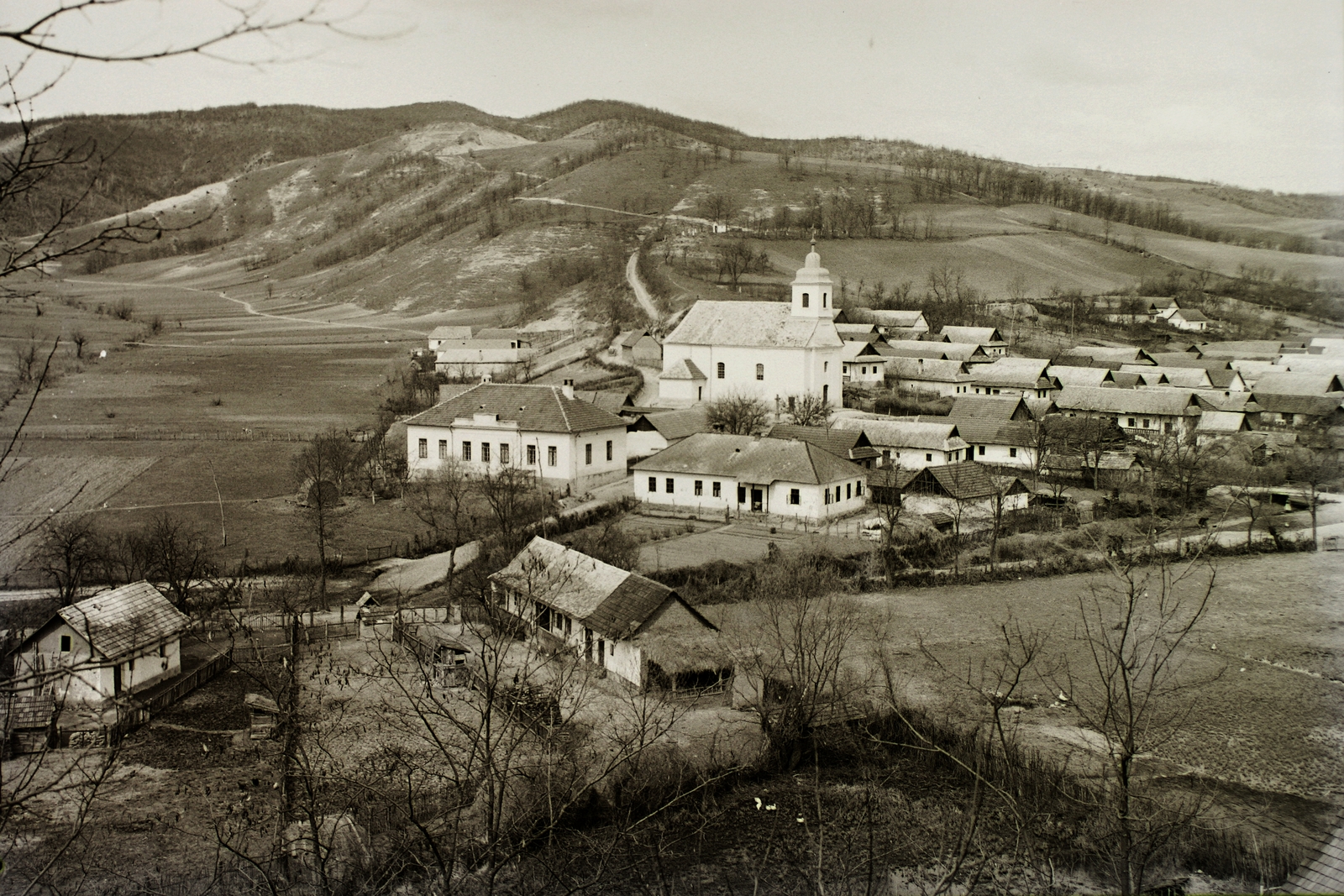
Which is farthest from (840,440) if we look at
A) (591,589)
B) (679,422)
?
(591,589)

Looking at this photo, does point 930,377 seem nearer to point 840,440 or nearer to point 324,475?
point 840,440

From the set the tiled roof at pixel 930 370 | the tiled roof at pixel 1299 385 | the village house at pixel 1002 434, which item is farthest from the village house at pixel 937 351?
the village house at pixel 1002 434

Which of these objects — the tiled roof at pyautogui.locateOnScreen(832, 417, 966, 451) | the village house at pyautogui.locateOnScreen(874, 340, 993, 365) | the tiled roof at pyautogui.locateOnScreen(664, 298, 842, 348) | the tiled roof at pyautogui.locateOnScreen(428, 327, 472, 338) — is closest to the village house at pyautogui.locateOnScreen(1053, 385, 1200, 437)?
the tiled roof at pyautogui.locateOnScreen(832, 417, 966, 451)

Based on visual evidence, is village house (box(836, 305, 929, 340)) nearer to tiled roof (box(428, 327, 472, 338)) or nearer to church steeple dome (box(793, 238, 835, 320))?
church steeple dome (box(793, 238, 835, 320))

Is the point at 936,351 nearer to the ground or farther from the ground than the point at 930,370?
farther from the ground

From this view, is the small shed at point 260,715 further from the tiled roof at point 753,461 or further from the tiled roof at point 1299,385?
the tiled roof at point 1299,385
